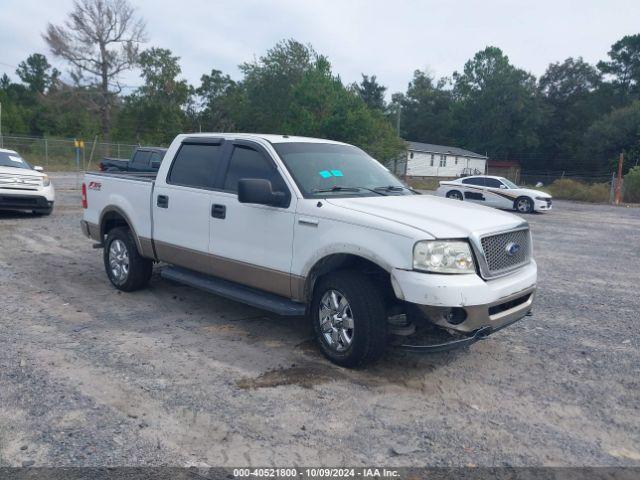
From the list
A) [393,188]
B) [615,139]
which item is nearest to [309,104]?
[615,139]

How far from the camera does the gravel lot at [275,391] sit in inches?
132

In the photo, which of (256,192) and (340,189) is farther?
(340,189)

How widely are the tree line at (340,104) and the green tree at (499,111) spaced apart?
0.14m

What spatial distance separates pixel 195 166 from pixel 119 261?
1.80 metres

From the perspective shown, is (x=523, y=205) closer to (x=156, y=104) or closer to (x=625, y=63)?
(x=156, y=104)

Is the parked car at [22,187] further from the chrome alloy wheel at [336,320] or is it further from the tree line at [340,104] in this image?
the tree line at [340,104]

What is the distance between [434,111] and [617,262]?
8056 centimetres

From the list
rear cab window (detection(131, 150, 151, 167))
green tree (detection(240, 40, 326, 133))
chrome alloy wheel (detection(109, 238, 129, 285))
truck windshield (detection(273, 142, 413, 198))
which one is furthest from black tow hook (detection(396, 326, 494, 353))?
green tree (detection(240, 40, 326, 133))

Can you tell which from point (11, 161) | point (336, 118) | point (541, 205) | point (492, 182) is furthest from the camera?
point (336, 118)

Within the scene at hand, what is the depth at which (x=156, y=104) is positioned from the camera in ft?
167

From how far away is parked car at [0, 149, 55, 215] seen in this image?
39.3 feet

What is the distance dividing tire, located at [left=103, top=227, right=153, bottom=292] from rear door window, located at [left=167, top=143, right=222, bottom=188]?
1095 mm

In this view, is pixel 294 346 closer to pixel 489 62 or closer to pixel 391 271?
pixel 391 271

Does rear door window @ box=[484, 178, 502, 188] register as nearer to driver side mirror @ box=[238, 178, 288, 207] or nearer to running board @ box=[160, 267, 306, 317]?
running board @ box=[160, 267, 306, 317]
